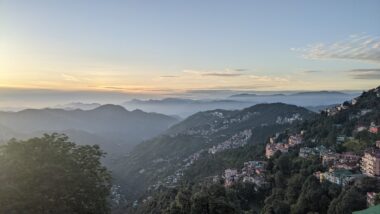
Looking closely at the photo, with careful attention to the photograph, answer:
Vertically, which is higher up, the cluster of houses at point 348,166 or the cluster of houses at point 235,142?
the cluster of houses at point 348,166

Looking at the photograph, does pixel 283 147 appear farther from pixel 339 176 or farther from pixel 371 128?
pixel 339 176

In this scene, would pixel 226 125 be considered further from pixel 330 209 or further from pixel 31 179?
pixel 31 179

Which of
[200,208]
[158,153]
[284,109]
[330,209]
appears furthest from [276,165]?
[284,109]

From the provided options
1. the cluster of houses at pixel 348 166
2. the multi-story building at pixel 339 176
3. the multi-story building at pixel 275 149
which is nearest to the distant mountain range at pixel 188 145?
the multi-story building at pixel 275 149

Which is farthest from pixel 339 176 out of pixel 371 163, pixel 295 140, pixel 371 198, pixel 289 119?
pixel 289 119

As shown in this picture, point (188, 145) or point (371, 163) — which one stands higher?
point (371, 163)

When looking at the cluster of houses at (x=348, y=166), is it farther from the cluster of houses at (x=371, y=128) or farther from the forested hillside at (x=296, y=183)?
the cluster of houses at (x=371, y=128)

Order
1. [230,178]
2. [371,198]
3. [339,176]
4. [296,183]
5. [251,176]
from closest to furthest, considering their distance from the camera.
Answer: [371,198]
[339,176]
[296,183]
[251,176]
[230,178]
